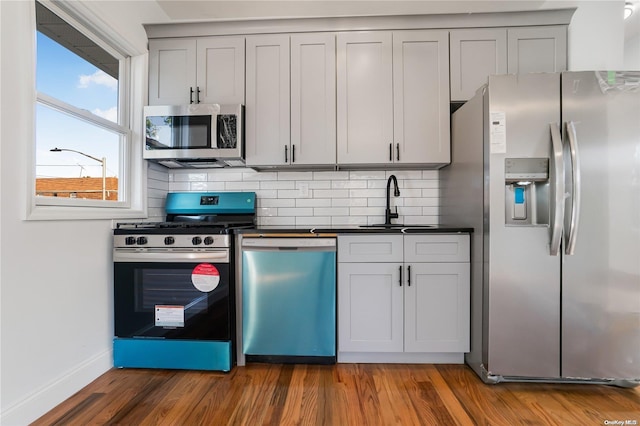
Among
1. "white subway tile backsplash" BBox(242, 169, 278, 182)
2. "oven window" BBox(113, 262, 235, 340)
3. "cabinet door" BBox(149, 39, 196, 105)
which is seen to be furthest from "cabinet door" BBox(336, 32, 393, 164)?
Answer: "oven window" BBox(113, 262, 235, 340)

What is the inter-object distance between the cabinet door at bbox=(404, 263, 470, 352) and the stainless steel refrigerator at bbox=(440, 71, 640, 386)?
20 centimetres

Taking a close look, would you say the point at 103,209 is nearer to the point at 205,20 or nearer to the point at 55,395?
the point at 55,395

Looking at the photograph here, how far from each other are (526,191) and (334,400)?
167 centimetres

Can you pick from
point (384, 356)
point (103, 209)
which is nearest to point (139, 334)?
point (103, 209)

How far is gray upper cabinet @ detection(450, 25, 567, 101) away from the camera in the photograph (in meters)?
2.27

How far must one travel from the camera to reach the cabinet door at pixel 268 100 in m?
2.34

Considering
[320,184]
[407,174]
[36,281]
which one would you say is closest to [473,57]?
[407,174]

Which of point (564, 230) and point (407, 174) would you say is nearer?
point (564, 230)

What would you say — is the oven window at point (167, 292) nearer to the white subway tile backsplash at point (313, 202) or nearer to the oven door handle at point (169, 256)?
the oven door handle at point (169, 256)

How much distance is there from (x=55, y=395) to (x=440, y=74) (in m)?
3.19

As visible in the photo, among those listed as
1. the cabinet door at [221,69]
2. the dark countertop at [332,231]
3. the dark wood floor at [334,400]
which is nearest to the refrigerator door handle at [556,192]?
the dark countertop at [332,231]

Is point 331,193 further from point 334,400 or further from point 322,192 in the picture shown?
point 334,400

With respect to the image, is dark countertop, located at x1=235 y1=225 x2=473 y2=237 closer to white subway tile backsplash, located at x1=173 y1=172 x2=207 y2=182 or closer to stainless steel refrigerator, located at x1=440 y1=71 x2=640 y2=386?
stainless steel refrigerator, located at x1=440 y1=71 x2=640 y2=386

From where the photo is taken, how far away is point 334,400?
1.63 m
